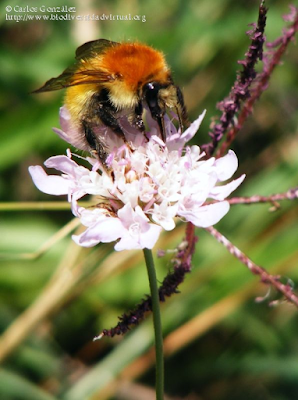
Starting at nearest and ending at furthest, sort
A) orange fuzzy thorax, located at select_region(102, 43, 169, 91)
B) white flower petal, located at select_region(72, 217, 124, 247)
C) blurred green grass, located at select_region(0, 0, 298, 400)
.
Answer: white flower petal, located at select_region(72, 217, 124, 247), orange fuzzy thorax, located at select_region(102, 43, 169, 91), blurred green grass, located at select_region(0, 0, 298, 400)

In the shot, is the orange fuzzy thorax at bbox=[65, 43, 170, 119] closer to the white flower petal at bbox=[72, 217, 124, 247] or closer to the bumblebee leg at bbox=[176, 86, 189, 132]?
the bumblebee leg at bbox=[176, 86, 189, 132]

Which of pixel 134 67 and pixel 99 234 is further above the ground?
pixel 134 67

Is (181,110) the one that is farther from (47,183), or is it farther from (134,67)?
(47,183)

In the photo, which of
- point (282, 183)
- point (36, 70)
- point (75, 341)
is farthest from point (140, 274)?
point (36, 70)

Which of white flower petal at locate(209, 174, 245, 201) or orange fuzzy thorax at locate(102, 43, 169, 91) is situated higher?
orange fuzzy thorax at locate(102, 43, 169, 91)

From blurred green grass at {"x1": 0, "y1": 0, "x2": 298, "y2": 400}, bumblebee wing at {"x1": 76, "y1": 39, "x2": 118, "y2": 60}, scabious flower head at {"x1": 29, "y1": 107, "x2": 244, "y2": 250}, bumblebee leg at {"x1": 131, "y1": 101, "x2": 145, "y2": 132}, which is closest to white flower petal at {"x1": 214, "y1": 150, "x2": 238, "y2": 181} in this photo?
scabious flower head at {"x1": 29, "y1": 107, "x2": 244, "y2": 250}

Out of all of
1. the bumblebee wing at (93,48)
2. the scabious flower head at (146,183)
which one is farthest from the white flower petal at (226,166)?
the bumblebee wing at (93,48)

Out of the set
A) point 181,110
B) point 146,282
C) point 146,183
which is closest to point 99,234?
point 146,183
